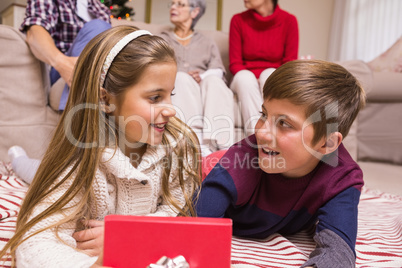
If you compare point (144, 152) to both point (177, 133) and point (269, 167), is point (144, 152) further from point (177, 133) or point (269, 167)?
point (269, 167)

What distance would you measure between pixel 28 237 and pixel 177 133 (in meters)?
0.42

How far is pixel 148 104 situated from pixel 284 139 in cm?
30

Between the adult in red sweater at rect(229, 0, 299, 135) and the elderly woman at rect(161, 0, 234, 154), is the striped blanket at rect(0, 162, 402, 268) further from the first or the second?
the adult in red sweater at rect(229, 0, 299, 135)

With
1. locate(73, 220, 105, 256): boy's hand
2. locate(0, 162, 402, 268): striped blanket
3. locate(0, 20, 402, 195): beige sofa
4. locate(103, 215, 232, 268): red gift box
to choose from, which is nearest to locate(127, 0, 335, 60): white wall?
locate(0, 20, 402, 195): beige sofa

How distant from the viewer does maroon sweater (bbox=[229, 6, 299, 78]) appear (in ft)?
6.65

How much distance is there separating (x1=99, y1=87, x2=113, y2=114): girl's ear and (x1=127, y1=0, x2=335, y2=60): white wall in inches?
125

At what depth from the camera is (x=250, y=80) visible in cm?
170

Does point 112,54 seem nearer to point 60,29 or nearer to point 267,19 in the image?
point 60,29

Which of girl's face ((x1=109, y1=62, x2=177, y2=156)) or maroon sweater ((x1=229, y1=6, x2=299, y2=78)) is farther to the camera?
maroon sweater ((x1=229, y1=6, x2=299, y2=78))

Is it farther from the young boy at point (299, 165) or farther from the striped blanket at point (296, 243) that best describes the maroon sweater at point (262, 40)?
the young boy at point (299, 165)

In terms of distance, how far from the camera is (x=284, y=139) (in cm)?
73

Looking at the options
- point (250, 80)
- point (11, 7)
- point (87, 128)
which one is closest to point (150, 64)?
point (87, 128)

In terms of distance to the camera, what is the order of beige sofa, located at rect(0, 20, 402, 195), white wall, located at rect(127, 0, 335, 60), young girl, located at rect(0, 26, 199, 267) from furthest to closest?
Answer: white wall, located at rect(127, 0, 335, 60) < beige sofa, located at rect(0, 20, 402, 195) < young girl, located at rect(0, 26, 199, 267)

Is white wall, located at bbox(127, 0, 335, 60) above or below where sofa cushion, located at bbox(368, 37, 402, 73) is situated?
above
